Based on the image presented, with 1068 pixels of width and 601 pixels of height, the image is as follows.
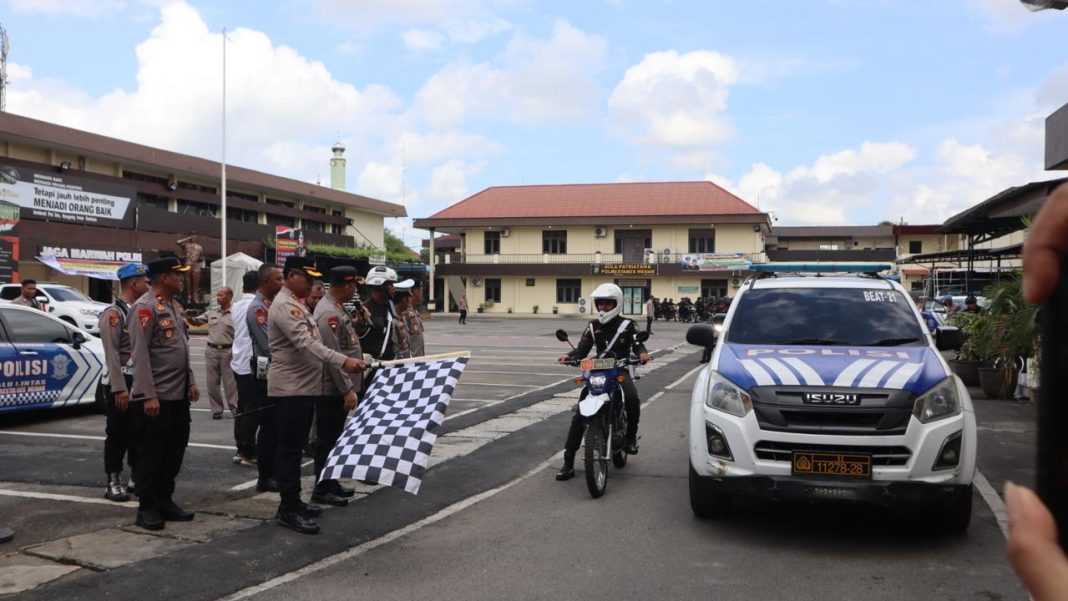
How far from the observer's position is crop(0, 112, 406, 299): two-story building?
29.2 metres

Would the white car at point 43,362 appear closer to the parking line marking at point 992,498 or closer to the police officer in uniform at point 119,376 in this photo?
the police officer in uniform at point 119,376

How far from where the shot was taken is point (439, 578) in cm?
519

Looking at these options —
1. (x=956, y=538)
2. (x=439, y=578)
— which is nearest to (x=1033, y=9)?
(x=956, y=538)

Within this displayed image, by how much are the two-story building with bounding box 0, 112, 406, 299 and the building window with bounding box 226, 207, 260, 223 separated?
5 cm

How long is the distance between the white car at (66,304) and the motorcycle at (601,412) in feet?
55.7

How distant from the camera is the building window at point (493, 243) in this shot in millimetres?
57469

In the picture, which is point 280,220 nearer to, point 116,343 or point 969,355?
point 969,355

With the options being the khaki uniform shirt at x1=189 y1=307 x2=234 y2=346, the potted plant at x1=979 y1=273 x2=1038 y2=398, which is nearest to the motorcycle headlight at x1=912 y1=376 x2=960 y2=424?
the potted plant at x1=979 y1=273 x2=1038 y2=398

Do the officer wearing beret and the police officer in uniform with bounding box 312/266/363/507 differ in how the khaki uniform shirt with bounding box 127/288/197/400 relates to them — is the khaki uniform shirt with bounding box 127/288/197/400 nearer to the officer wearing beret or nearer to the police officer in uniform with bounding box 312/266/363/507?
the officer wearing beret

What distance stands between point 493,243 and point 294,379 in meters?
51.7

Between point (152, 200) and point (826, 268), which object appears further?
point (152, 200)

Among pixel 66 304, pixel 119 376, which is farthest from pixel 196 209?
pixel 119 376

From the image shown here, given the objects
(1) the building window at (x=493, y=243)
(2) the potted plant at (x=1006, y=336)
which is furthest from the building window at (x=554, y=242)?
(2) the potted plant at (x=1006, y=336)

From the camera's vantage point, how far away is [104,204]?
32.0 m
